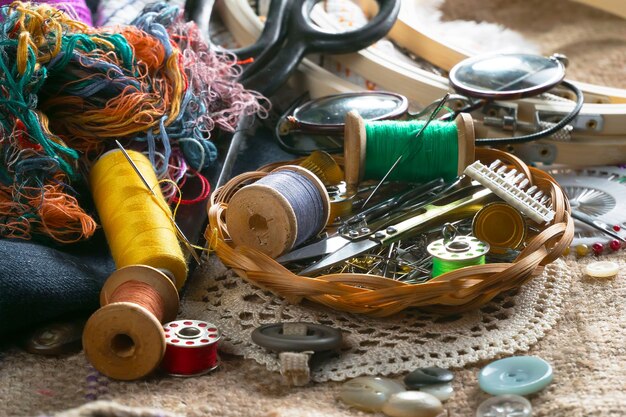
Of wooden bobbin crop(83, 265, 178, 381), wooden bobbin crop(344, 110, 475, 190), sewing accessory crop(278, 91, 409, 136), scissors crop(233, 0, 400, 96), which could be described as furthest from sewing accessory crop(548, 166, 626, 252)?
wooden bobbin crop(83, 265, 178, 381)

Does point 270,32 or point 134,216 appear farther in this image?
point 270,32

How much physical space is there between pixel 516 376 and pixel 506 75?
744 millimetres

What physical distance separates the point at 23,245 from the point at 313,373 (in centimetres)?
46

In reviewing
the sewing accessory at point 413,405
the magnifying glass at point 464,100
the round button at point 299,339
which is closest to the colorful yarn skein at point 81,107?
the magnifying glass at point 464,100

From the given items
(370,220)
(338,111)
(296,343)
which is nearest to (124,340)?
(296,343)

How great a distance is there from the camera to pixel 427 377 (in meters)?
1.06

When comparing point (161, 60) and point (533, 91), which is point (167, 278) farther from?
point (533, 91)

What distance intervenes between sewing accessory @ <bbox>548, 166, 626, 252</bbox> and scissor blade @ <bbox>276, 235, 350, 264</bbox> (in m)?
0.43

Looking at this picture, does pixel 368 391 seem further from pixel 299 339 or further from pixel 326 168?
pixel 326 168

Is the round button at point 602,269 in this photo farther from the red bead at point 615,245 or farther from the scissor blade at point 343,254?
the scissor blade at point 343,254

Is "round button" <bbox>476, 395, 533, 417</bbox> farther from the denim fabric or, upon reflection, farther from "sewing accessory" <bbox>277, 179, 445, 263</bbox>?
the denim fabric

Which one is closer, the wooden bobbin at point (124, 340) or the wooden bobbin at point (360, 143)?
the wooden bobbin at point (124, 340)

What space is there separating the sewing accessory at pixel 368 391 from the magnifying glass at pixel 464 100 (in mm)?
599

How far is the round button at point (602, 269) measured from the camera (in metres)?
1.30
